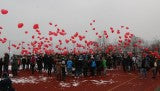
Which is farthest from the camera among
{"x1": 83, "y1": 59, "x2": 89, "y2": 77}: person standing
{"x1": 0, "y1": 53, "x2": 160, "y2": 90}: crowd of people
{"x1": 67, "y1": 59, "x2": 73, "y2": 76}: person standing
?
{"x1": 83, "y1": 59, "x2": 89, "y2": 77}: person standing

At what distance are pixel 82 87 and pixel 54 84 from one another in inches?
103

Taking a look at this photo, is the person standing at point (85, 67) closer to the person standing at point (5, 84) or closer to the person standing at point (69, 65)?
the person standing at point (69, 65)

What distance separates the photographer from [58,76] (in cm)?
2430

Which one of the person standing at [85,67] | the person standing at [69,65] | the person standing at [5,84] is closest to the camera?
the person standing at [5,84]

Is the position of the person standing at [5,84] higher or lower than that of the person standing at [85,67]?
lower

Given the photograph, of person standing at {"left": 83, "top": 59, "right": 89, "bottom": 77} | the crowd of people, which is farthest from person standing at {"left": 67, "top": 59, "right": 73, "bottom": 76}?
person standing at {"left": 83, "top": 59, "right": 89, "bottom": 77}

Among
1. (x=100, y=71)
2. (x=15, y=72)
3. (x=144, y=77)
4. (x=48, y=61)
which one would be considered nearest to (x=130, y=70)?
(x=100, y=71)

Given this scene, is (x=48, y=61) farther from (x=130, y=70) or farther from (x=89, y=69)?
(x=130, y=70)

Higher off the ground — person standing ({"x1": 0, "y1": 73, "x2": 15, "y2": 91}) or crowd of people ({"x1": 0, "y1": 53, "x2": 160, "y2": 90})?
crowd of people ({"x1": 0, "y1": 53, "x2": 160, "y2": 90})

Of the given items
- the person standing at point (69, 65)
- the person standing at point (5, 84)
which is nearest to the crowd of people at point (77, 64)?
the person standing at point (69, 65)

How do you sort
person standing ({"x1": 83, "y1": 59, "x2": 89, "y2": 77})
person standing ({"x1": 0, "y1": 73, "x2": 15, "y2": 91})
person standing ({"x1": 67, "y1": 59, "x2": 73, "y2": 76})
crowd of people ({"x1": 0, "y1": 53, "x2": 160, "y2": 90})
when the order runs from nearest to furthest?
person standing ({"x1": 0, "y1": 73, "x2": 15, "y2": 91}), crowd of people ({"x1": 0, "y1": 53, "x2": 160, "y2": 90}), person standing ({"x1": 67, "y1": 59, "x2": 73, "y2": 76}), person standing ({"x1": 83, "y1": 59, "x2": 89, "y2": 77})

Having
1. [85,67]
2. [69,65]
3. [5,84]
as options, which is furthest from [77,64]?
[5,84]

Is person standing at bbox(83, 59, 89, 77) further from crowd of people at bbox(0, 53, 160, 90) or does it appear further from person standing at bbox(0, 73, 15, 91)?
person standing at bbox(0, 73, 15, 91)

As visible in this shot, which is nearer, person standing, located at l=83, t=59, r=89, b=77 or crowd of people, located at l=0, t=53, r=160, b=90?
crowd of people, located at l=0, t=53, r=160, b=90
